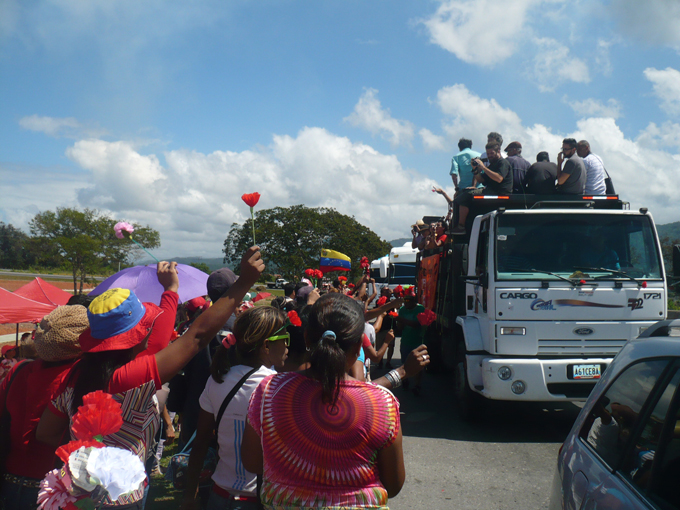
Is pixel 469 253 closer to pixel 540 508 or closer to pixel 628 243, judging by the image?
pixel 628 243

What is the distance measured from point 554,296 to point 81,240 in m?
27.8

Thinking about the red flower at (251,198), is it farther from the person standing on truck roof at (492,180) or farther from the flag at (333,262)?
the flag at (333,262)

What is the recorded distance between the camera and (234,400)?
2354 millimetres

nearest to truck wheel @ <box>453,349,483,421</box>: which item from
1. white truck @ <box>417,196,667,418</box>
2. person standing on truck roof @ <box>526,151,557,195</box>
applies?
white truck @ <box>417,196,667,418</box>

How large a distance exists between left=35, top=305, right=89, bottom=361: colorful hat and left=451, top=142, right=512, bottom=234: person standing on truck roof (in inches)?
207

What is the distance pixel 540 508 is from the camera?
405 centimetres

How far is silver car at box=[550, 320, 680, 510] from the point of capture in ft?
5.65

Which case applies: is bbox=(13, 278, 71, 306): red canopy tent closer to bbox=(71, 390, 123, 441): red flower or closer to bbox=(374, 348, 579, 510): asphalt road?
bbox=(374, 348, 579, 510): asphalt road

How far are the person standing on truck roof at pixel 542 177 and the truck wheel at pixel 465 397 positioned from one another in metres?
2.52

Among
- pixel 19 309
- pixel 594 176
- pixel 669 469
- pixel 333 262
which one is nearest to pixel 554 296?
pixel 594 176

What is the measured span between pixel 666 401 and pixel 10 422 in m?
2.92

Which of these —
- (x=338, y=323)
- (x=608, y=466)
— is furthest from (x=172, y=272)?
(x=608, y=466)

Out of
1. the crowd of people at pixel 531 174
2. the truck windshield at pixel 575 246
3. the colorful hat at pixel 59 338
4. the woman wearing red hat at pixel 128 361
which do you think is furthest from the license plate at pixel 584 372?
the colorful hat at pixel 59 338

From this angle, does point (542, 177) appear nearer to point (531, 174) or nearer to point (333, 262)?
point (531, 174)
